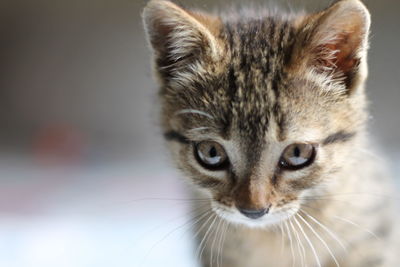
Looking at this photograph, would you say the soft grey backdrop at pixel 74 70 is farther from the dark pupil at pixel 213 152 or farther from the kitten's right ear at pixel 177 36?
the dark pupil at pixel 213 152

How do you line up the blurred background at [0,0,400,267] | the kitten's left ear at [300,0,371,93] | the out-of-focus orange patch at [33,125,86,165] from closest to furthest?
1. the kitten's left ear at [300,0,371,93]
2. the blurred background at [0,0,400,267]
3. the out-of-focus orange patch at [33,125,86,165]

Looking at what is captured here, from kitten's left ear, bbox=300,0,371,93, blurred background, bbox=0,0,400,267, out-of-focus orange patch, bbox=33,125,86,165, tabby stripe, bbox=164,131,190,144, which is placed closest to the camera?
kitten's left ear, bbox=300,0,371,93

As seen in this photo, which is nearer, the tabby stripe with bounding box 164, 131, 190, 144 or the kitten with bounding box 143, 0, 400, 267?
the kitten with bounding box 143, 0, 400, 267

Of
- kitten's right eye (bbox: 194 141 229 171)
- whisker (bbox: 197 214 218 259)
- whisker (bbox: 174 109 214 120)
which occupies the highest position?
whisker (bbox: 174 109 214 120)

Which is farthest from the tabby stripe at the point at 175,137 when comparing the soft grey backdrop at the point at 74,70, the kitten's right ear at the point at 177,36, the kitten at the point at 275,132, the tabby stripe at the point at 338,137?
the soft grey backdrop at the point at 74,70

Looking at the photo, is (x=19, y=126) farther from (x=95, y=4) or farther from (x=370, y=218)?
(x=370, y=218)

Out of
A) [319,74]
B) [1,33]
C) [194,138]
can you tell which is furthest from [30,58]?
[319,74]

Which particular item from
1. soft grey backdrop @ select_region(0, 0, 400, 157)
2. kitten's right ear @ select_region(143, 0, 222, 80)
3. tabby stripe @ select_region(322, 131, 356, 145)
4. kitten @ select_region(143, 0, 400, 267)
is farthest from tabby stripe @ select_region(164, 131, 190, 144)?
soft grey backdrop @ select_region(0, 0, 400, 157)

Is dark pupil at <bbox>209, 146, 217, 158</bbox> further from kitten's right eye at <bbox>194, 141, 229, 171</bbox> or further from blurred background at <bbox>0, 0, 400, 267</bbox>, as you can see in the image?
blurred background at <bbox>0, 0, 400, 267</bbox>
